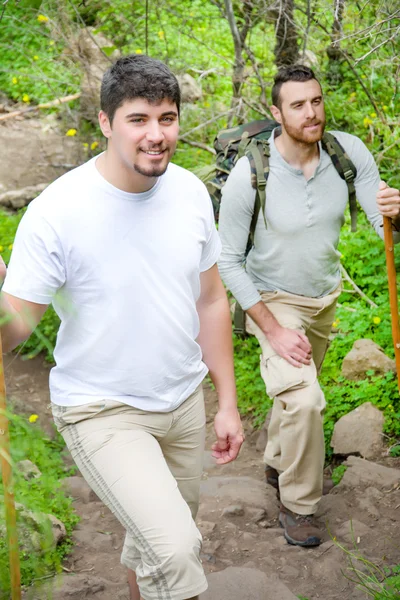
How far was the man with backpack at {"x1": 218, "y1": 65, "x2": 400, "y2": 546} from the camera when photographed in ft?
14.7

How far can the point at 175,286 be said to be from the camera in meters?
3.10

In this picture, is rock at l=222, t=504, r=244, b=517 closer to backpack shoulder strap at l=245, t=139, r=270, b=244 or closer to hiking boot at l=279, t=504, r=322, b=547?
hiking boot at l=279, t=504, r=322, b=547

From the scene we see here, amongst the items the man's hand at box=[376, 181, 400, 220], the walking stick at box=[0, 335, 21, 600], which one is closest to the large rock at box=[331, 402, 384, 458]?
the man's hand at box=[376, 181, 400, 220]

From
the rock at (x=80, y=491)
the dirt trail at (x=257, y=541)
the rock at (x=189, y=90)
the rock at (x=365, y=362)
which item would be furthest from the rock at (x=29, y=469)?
the rock at (x=189, y=90)

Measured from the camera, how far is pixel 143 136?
2.97m

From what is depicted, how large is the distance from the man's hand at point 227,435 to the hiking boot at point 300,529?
129cm

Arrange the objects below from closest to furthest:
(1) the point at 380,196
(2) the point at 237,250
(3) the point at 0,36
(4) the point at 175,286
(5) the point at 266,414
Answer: (4) the point at 175,286 → (1) the point at 380,196 → (2) the point at 237,250 → (5) the point at 266,414 → (3) the point at 0,36

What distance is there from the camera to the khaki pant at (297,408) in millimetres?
4406

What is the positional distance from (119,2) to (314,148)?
13.7 ft

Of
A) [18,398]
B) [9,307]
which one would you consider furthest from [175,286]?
[18,398]

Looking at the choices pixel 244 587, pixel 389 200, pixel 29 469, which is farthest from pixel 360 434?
pixel 29 469

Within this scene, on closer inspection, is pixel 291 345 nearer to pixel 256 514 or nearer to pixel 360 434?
pixel 256 514

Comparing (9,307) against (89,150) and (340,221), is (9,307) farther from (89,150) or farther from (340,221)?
(89,150)

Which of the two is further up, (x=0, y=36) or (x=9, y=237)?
A: (x=0, y=36)
